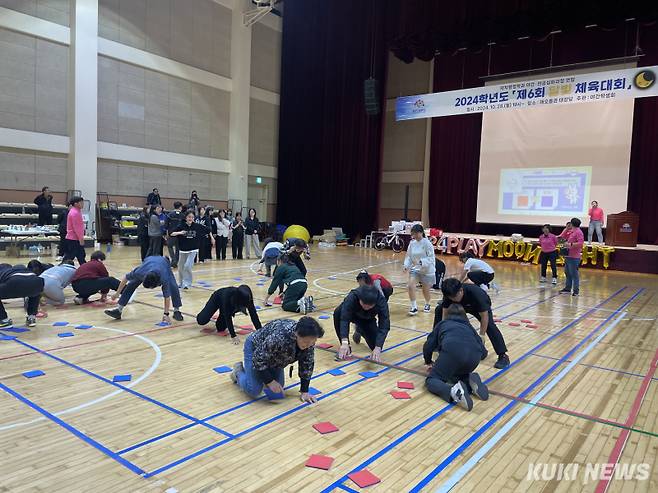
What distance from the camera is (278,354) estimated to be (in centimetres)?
403

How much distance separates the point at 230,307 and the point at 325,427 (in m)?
2.52

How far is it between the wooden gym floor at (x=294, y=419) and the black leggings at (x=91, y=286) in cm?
94

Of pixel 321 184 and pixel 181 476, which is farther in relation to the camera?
pixel 321 184

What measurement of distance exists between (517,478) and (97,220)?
18766 mm

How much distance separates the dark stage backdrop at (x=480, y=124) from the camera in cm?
1741

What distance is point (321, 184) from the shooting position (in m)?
24.9

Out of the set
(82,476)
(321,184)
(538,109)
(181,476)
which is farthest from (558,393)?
(321,184)

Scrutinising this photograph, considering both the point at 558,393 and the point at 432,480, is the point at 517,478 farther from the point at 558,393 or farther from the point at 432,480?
the point at 558,393

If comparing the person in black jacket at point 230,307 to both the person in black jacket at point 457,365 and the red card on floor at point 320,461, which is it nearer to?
the person in black jacket at point 457,365

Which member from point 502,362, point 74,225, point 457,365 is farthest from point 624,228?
point 74,225

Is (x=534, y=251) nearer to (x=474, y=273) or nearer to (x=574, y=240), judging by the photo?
(x=574, y=240)

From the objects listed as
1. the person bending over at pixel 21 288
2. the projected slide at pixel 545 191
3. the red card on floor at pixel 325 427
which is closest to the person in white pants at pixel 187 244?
the person bending over at pixel 21 288

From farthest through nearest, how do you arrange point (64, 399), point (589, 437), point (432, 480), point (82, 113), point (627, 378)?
1. point (82, 113)
2. point (627, 378)
3. point (64, 399)
4. point (589, 437)
5. point (432, 480)

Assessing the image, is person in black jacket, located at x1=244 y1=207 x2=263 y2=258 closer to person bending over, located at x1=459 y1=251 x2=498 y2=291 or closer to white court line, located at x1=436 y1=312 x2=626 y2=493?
person bending over, located at x1=459 y1=251 x2=498 y2=291
